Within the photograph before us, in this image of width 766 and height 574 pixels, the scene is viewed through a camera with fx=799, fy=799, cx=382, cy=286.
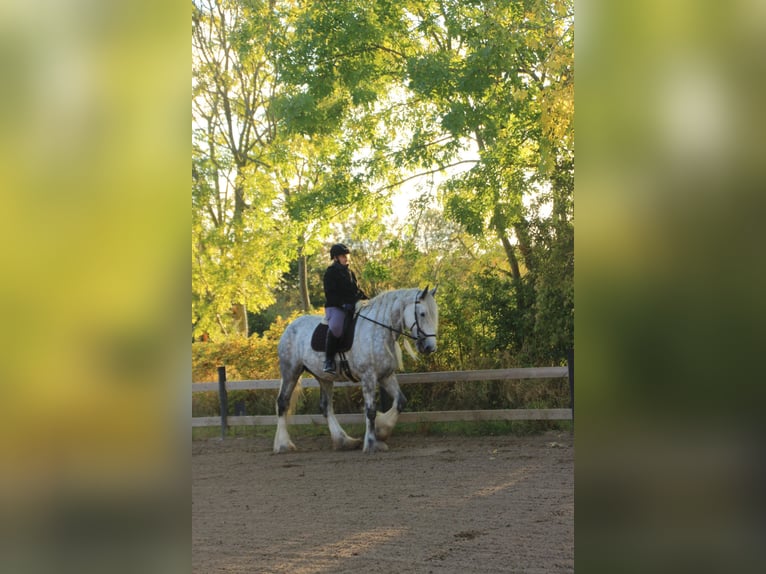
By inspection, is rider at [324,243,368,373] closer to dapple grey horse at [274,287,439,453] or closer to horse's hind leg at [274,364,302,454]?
dapple grey horse at [274,287,439,453]

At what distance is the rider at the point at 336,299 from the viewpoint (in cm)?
1027

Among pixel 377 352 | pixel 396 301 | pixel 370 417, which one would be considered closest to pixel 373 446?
pixel 370 417

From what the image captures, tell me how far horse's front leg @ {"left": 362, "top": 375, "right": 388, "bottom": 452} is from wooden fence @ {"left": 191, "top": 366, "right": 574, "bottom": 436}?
887 mm

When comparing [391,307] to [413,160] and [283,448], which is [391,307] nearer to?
[283,448]

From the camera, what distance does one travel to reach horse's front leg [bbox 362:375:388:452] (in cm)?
1032

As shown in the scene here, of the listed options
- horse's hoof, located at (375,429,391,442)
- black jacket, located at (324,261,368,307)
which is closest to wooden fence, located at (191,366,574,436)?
horse's hoof, located at (375,429,391,442)

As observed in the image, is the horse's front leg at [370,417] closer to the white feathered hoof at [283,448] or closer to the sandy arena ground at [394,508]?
the sandy arena ground at [394,508]

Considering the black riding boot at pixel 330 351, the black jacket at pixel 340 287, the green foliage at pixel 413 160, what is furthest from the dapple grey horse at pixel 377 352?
the green foliage at pixel 413 160

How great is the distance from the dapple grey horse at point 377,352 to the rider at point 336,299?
241mm

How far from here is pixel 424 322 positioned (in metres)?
9.99

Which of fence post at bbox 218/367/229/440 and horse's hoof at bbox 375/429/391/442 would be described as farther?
fence post at bbox 218/367/229/440

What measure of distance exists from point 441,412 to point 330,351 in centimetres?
191
